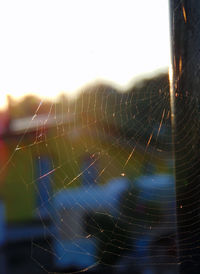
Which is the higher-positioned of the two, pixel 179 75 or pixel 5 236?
pixel 179 75

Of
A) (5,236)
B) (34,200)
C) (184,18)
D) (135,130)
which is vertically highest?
(184,18)

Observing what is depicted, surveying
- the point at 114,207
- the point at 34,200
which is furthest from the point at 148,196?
the point at 34,200

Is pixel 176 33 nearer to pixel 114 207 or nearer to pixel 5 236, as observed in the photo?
pixel 114 207

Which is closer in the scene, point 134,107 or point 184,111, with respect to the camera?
point 184,111

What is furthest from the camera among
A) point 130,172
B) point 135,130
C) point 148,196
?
point 130,172

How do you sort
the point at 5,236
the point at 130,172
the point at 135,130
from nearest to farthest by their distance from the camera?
1. the point at 135,130
2. the point at 130,172
3. the point at 5,236

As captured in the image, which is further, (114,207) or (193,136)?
(114,207)

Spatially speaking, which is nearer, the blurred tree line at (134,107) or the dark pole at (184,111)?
the dark pole at (184,111)

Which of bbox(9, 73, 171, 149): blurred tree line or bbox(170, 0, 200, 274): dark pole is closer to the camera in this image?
bbox(170, 0, 200, 274): dark pole
